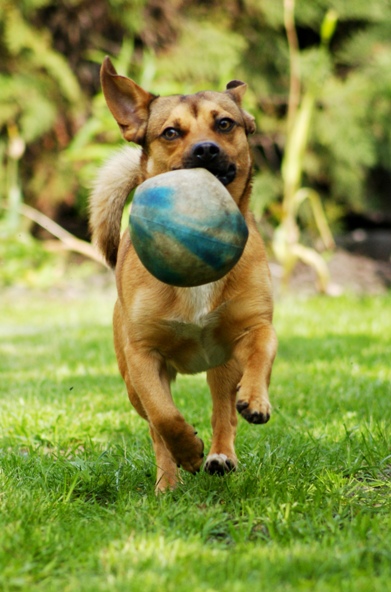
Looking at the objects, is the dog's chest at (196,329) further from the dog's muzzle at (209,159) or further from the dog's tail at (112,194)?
the dog's tail at (112,194)

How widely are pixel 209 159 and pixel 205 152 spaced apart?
35mm

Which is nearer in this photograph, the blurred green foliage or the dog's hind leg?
the dog's hind leg

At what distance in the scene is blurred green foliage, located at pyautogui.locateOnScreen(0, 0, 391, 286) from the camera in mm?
10234

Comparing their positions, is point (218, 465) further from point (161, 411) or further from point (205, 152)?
point (205, 152)

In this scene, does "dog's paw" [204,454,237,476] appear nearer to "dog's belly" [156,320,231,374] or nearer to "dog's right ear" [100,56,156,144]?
"dog's belly" [156,320,231,374]

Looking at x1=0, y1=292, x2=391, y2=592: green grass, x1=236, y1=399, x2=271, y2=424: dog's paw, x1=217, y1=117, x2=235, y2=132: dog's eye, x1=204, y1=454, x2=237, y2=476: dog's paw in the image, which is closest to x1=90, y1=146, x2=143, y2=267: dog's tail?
x1=217, y1=117, x2=235, y2=132: dog's eye

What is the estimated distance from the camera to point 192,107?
138 inches

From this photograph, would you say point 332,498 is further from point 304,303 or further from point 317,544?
point 304,303

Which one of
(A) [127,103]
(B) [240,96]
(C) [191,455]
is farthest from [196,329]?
(B) [240,96]

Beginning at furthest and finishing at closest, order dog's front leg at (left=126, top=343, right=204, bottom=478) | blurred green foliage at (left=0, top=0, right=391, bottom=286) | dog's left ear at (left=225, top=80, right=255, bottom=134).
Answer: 1. blurred green foliage at (left=0, top=0, right=391, bottom=286)
2. dog's left ear at (left=225, top=80, right=255, bottom=134)
3. dog's front leg at (left=126, top=343, right=204, bottom=478)

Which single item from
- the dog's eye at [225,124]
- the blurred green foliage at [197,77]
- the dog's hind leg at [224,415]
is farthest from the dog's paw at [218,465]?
the blurred green foliage at [197,77]

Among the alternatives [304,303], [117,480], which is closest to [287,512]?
[117,480]

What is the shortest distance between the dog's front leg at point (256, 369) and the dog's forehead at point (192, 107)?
0.92 m

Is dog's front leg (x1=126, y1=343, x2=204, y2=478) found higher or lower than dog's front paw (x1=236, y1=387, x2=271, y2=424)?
lower
